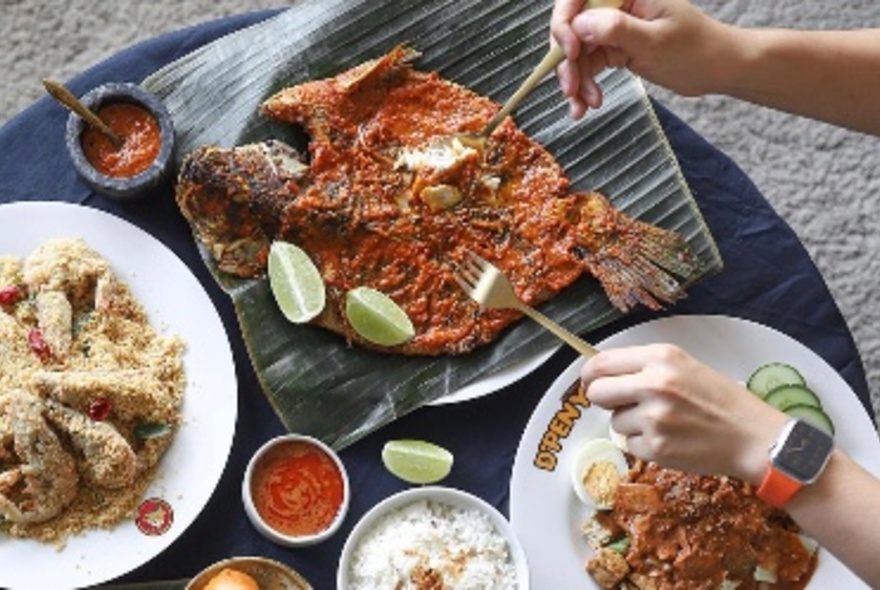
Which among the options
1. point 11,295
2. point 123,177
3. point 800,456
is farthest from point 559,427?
point 11,295

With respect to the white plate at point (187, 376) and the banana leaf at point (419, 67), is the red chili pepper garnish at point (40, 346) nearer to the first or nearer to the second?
the white plate at point (187, 376)

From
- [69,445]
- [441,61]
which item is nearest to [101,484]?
[69,445]

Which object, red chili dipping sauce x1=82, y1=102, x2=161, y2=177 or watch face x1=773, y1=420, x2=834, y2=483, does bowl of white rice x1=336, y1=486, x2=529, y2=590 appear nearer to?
watch face x1=773, y1=420, x2=834, y2=483

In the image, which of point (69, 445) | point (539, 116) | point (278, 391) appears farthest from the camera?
point (539, 116)

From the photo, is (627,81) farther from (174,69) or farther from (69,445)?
(69,445)

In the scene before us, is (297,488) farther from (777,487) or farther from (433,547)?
(777,487)
